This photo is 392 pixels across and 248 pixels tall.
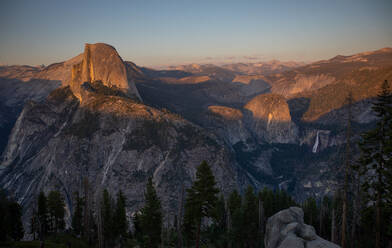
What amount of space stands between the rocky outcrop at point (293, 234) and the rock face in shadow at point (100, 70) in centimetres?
15700

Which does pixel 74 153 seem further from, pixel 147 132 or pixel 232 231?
pixel 232 231

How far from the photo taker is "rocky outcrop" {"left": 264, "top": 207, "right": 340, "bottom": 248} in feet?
90.7

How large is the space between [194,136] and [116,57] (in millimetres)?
83561

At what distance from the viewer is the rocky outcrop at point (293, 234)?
27641mm

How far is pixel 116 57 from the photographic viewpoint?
632 ft

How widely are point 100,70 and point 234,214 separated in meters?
152

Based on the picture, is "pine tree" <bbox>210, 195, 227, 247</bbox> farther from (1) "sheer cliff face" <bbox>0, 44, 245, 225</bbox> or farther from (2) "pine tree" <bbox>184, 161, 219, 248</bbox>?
(1) "sheer cliff face" <bbox>0, 44, 245, 225</bbox>

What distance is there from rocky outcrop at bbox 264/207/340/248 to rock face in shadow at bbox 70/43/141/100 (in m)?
157

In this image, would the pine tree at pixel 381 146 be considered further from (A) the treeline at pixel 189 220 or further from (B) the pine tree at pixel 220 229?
(B) the pine tree at pixel 220 229

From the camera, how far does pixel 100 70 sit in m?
184

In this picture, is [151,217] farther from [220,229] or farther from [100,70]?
[100,70]

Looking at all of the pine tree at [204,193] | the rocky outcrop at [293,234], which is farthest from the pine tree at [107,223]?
the rocky outcrop at [293,234]

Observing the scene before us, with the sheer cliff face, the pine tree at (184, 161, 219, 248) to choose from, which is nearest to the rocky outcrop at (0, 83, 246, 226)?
the sheer cliff face

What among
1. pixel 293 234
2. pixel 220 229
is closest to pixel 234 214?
pixel 220 229
